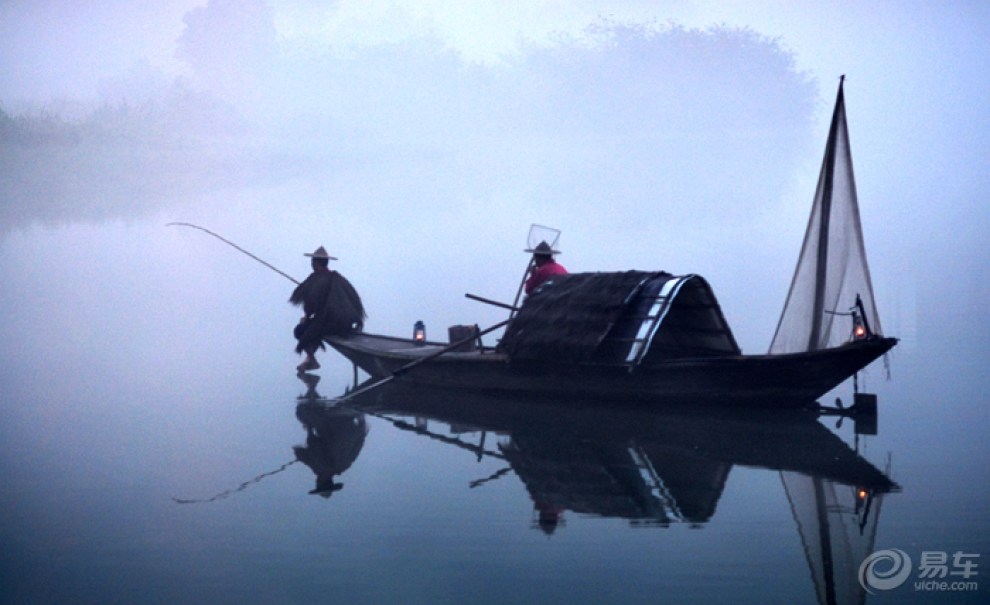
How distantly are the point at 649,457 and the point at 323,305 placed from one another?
250 inches

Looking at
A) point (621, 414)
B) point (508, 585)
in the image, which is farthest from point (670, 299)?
point (508, 585)

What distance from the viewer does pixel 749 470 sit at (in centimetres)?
591

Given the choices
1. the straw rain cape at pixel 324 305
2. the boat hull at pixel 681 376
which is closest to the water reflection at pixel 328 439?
the boat hull at pixel 681 376

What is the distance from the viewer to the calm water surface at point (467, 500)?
3.79 m

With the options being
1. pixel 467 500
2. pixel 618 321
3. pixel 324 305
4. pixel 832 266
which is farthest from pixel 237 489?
pixel 324 305

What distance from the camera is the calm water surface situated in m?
3.79

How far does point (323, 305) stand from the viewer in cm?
1163

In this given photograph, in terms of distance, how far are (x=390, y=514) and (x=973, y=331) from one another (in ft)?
68.3

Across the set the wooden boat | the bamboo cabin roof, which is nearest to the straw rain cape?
the wooden boat

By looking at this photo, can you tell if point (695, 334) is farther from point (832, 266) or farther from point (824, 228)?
point (824, 228)

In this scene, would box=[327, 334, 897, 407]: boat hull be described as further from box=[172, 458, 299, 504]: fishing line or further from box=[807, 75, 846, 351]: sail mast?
box=[172, 458, 299, 504]: fishing line

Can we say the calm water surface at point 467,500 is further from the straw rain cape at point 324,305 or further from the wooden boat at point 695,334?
the straw rain cape at point 324,305

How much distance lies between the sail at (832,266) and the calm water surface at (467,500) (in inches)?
34.5

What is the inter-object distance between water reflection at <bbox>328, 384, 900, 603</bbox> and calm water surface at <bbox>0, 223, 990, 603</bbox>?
0.03 m
